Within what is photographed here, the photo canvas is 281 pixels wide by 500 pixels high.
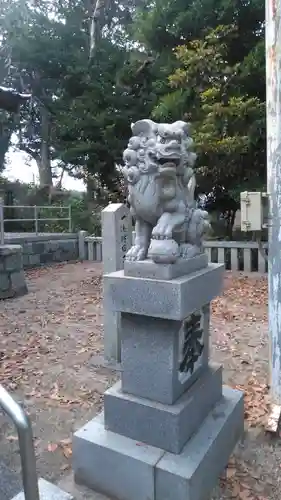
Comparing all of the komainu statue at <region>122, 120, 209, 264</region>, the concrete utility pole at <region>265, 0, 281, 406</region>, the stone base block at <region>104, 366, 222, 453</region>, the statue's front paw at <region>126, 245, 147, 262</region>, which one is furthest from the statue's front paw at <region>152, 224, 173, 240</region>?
the concrete utility pole at <region>265, 0, 281, 406</region>

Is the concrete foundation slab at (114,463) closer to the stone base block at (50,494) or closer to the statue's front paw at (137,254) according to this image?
the stone base block at (50,494)

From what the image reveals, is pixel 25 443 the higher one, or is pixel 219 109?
pixel 219 109

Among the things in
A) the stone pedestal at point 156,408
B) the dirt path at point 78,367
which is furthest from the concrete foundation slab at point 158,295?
the dirt path at point 78,367

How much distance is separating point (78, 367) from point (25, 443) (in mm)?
2624

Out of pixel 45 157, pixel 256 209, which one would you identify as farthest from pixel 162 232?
pixel 45 157

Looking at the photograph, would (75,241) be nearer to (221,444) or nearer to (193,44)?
(193,44)

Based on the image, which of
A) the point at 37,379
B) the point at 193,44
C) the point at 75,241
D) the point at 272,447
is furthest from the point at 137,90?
the point at 272,447

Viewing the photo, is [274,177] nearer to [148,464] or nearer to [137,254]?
[137,254]

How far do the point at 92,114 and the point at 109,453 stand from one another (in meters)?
10.00

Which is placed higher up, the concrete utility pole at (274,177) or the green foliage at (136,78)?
the green foliage at (136,78)

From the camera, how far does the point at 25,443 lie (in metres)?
1.24

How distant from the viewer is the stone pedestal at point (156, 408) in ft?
6.52

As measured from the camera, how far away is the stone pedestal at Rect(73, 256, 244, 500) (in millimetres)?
1987

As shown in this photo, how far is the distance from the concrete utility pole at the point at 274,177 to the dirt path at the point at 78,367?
48 centimetres
